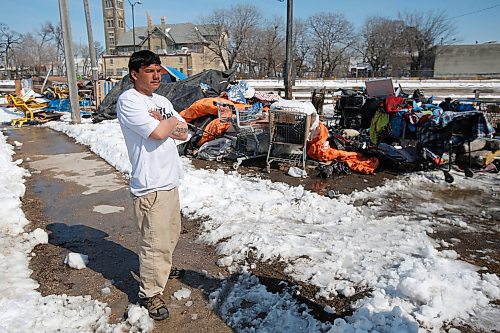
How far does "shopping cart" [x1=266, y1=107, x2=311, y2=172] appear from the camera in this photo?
22.2 ft

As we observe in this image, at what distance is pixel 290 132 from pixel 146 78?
4520 mm

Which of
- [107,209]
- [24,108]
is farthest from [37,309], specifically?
[24,108]

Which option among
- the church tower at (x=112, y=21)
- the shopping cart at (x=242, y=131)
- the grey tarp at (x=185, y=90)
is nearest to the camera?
the shopping cart at (x=242, y=131)

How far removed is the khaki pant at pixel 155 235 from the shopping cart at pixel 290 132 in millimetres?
4188

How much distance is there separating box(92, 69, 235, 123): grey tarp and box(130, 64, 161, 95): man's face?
863 cm

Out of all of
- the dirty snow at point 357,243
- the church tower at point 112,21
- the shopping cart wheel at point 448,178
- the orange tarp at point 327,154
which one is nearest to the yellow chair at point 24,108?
the dirty snow at point 357,243

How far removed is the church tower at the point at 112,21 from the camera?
318ft

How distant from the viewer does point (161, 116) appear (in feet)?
9.14

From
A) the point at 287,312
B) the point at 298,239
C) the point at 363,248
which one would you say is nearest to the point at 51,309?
the point at 287,312

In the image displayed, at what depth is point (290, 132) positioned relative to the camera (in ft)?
23.0

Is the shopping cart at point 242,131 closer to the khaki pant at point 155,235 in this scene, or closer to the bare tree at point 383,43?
the khaki pant at point 155,235

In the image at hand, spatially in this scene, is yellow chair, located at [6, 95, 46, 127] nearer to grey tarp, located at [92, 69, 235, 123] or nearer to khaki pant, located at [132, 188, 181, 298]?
grey tarp, located at [92, 69, 235, 123]

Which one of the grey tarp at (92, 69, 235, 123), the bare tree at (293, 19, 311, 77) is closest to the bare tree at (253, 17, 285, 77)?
the bare tree at (293, 19, 311, 77)

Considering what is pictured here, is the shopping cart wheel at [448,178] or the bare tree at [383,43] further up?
the bare tree at [383,43]
